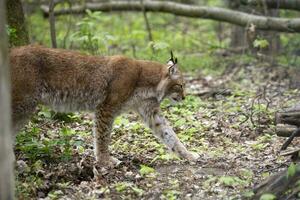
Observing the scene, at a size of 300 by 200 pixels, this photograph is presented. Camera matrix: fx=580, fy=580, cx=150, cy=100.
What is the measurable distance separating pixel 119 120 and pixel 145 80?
1450 millimetres

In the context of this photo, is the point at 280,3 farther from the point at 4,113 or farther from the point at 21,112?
the point at 4,113

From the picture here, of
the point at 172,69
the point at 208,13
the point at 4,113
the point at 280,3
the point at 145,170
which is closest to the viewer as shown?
the point at 4,113

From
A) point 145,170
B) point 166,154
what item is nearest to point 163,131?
point 166,154

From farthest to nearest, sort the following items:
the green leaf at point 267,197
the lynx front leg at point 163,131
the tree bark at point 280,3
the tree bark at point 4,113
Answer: the tree bark at point 280,3 → the lynx front leg at point 163,131 → the green leaf at point 267,197 → the tree bark at point 4,113

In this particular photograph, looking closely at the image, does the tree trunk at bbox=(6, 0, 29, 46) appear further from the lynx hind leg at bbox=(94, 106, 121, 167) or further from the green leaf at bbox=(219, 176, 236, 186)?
the green leaf at bbox=(219, 176, 236, 186)

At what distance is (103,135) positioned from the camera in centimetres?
798

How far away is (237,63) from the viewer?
14.3 metres

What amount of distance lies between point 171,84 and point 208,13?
18.5 ft

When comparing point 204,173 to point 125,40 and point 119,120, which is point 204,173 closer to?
point 119,120

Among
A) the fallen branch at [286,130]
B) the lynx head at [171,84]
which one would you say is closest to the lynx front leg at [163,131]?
the lynx head at [171,84]

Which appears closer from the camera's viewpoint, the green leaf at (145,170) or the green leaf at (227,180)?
the green leaf at (227,180)

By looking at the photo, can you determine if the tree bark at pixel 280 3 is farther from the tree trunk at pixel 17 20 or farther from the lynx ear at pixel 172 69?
the tree trunk at pixel 17 20

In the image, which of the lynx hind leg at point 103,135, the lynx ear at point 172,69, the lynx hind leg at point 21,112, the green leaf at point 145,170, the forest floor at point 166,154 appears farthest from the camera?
the lynx ear at point 172,69

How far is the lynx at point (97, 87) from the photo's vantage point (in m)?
7.37
